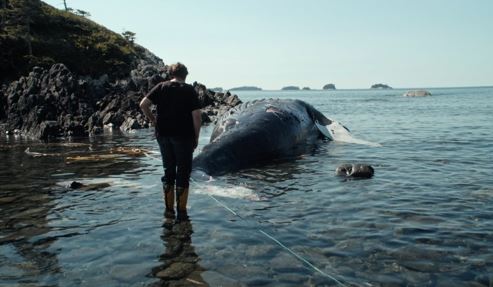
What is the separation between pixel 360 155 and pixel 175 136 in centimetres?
971

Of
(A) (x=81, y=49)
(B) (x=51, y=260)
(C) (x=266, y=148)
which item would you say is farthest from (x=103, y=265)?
(A) (x=81, y=49)

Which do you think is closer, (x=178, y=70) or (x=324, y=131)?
(x=178, y=70)

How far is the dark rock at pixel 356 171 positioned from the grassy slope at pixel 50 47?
41315mm

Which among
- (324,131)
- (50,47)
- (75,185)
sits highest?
(50,47)

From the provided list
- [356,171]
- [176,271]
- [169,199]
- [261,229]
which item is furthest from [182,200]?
[356,171]

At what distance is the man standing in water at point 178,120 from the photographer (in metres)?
8.90

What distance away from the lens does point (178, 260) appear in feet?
22.3

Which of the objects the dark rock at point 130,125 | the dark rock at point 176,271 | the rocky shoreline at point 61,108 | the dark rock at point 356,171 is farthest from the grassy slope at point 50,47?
the dark rock at point 176,271

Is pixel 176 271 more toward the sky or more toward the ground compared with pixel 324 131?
more toward the ground

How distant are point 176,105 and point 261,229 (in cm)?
287

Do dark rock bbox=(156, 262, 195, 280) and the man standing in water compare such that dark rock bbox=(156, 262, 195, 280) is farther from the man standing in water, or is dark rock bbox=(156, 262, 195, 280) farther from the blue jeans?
the blue jeans

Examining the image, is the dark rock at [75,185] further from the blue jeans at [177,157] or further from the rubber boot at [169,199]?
the blue jeans at [177,157]

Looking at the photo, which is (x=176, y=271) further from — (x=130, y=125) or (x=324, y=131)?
(x=130, y=125)

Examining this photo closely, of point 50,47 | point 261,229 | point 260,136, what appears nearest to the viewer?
point 261,229
